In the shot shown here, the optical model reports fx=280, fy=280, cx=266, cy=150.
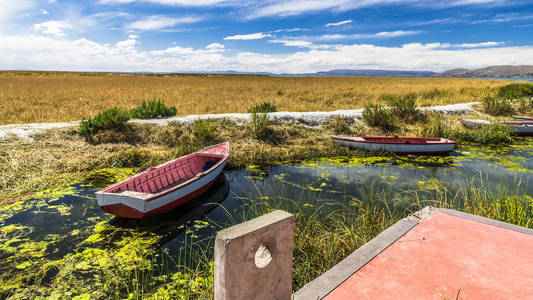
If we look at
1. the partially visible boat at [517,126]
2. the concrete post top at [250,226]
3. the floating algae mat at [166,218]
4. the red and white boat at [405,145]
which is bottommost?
the floating algae mat at [166,218]

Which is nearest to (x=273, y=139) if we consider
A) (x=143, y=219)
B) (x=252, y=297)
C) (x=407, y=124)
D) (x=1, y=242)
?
(x=143, y=219)

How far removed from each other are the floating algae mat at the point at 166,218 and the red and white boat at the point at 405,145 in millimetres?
325

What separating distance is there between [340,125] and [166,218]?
9591 mm

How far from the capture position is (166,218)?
6.12m

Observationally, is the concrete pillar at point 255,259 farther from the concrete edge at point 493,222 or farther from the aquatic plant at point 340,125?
the aquatic plant at point 340,125

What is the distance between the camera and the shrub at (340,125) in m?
13.2

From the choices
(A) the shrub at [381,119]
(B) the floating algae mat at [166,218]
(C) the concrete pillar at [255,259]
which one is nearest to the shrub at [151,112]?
(B) the floating algae mat at [166,218]

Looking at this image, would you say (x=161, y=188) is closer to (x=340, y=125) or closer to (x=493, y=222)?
(x=493, y=222)

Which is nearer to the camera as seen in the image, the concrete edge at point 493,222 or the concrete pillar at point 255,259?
the concrete pillar at point 255,259

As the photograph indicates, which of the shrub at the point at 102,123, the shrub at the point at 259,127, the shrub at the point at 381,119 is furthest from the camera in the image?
the shrub at the point at 381,119

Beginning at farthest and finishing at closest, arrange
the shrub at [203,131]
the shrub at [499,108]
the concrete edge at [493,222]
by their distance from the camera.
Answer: the shrub at [499,108]
the shrub at [203,131]
the concrete edge at [493,222]

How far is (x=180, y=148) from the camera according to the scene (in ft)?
31.7

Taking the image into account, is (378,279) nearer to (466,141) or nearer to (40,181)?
(40,181)

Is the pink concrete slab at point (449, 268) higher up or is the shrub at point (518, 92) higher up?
the shrub at point (518, 92)
